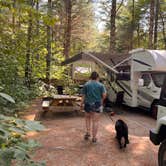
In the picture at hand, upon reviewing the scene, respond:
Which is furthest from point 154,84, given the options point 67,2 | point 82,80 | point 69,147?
point 67,2

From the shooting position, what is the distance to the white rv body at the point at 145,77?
1031 centimetres

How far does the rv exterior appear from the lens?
10.4m

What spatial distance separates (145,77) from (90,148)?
6.10 meters

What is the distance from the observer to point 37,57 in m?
16.1

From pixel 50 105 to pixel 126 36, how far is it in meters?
21.4

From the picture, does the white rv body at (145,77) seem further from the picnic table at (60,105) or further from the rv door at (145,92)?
the picnic table at (60,105)

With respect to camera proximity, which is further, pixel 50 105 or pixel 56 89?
pixel 56 89

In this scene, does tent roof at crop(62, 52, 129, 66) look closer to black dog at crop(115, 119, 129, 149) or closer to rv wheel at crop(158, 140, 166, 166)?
black dog at crop(115, 119, 129, 149)

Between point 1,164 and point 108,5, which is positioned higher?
point 108,5

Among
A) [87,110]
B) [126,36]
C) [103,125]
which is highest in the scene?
[126,36]

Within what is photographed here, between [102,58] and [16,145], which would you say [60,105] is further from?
[16,145]

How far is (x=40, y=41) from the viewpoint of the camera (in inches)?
604

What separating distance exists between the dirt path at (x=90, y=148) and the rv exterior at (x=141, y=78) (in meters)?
2.22

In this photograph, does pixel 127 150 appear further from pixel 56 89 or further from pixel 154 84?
pixel 56 89
